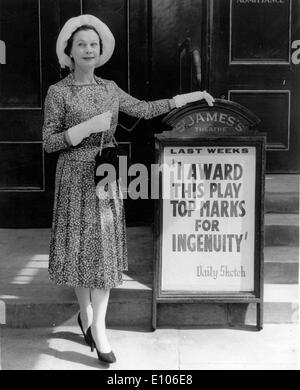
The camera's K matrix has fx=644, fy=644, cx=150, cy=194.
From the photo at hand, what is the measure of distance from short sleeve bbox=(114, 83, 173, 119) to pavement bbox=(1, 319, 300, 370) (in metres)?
1.40

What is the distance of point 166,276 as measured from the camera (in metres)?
4.06

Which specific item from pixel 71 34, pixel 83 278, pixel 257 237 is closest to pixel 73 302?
pixel 83 278

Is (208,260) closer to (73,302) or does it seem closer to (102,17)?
(73,302)

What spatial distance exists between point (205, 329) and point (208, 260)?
0.47 meters

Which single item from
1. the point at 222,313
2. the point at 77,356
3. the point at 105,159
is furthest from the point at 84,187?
the point at 222,313

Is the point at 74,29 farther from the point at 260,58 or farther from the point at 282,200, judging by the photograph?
the point at 260,58

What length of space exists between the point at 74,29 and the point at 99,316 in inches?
63.6

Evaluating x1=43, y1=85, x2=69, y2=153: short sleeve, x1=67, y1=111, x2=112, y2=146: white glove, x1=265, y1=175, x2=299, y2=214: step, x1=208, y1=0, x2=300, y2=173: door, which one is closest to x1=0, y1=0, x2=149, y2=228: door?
x1=208, y1=0, x2=300, y2=173: door

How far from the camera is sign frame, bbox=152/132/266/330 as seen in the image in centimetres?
392

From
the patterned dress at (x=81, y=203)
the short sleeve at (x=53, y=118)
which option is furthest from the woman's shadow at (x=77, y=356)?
the short sleeve at (x=53, y=118)

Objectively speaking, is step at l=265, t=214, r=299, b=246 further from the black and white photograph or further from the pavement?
the pavement

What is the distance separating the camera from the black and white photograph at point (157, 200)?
3.62m

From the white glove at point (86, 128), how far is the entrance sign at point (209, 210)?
→ 0.54m
